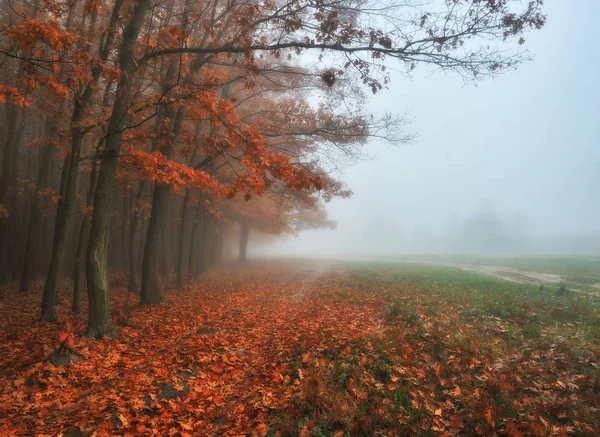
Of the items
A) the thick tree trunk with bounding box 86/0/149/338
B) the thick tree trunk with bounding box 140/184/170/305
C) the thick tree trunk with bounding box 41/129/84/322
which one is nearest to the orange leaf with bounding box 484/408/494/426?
the thick tree trunk with bounding box 86/0/149/338

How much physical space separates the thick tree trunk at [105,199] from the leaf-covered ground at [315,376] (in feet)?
1.86

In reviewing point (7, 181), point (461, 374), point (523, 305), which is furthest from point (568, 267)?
point (7, 181)

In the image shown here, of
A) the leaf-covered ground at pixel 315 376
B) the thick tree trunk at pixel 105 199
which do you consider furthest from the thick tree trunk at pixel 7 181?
the thick tree trunk at pixel 105 199

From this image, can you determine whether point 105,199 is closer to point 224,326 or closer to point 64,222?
point 64,222

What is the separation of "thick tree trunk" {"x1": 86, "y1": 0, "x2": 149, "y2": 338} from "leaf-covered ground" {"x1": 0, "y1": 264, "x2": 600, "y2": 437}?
568 millimetres

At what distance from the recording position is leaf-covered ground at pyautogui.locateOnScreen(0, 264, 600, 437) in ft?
13.0

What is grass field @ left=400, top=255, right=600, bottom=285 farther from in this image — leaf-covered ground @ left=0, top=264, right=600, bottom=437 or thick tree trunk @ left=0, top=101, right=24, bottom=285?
thick tree trunk @ left=0, top=101, right=24, bottom=285

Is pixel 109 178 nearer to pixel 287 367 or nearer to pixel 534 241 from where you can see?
pixel 287 367

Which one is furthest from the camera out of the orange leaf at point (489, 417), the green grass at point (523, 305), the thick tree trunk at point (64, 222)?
the green grass at point (523, 305)

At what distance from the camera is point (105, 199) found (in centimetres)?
697

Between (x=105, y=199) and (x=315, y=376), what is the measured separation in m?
5.50

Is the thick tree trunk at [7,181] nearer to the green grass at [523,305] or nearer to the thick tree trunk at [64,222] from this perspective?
the thick tree trunk at [64,222]

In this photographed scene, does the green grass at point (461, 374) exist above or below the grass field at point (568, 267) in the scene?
below

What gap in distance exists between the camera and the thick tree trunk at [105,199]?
684cm
